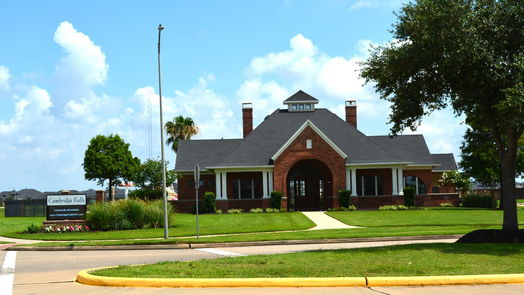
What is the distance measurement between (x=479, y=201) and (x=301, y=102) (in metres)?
15.6

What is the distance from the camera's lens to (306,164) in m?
45.7

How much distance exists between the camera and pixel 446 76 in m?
16.5

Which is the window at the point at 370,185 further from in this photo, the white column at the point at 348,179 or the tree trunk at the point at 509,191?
the tree trunk at the point at 509,191

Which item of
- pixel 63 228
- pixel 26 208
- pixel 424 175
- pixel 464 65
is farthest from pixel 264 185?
pixel 464 65

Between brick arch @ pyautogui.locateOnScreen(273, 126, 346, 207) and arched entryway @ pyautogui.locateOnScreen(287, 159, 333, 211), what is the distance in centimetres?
257

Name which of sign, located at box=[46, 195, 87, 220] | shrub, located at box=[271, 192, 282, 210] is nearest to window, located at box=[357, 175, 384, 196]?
shrub, located at box=[271, 192, 282, 210]

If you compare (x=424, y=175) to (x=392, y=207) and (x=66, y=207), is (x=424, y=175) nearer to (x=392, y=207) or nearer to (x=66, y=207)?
(x=392, y=207)

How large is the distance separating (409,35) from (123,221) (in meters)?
18.1

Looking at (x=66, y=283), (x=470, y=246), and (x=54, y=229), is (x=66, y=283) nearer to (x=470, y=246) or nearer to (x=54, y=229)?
(x=470, y=246)

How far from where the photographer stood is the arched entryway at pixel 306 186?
4591cm

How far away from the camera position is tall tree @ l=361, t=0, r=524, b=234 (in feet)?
50.0

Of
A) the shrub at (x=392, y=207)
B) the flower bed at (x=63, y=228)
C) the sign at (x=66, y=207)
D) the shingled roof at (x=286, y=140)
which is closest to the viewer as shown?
the flower bed at (x=63, y=228)

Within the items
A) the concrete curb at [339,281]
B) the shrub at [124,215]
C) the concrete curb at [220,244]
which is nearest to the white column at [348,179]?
the shrub at [124,215]

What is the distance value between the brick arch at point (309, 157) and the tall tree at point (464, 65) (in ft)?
81.6
